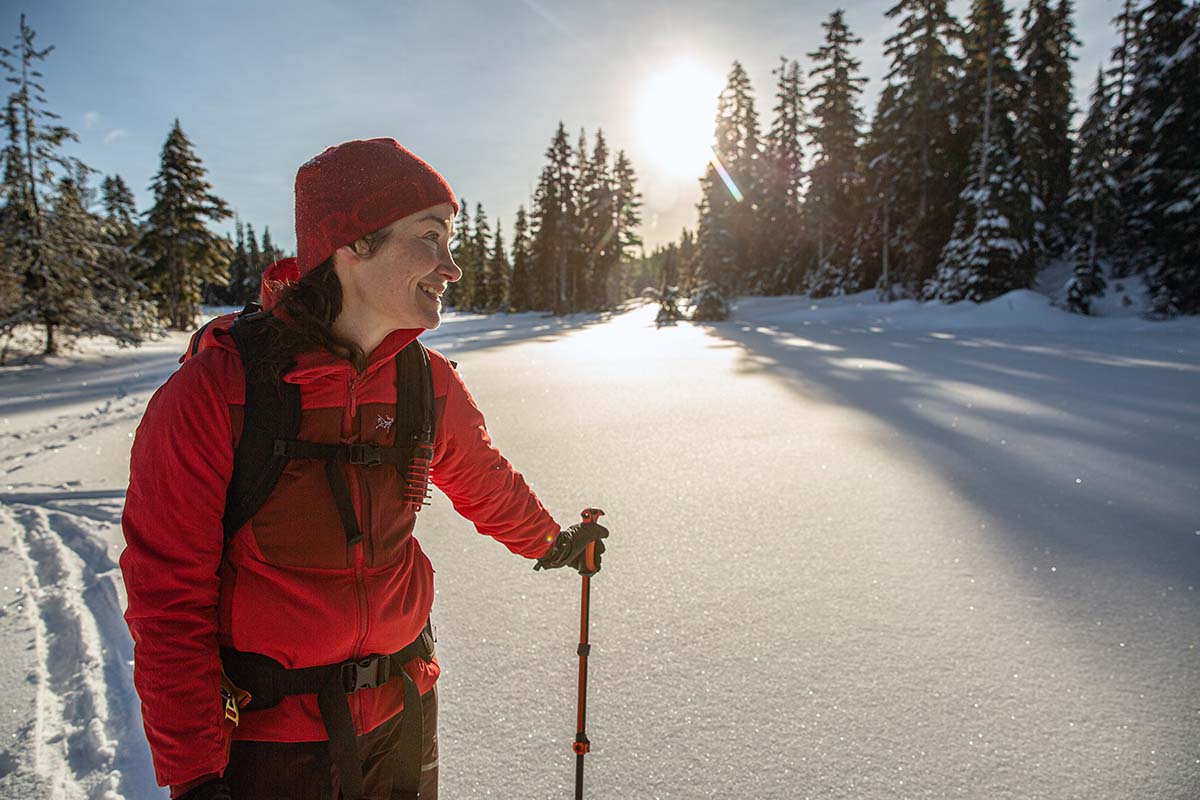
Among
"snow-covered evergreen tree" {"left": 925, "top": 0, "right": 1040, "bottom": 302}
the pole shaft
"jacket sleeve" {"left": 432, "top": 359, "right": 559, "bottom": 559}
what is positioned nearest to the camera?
"jacket sleeve" {"left": 432, "top": 359, "right": 559, "bottom": 559}

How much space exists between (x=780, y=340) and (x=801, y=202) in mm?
24288

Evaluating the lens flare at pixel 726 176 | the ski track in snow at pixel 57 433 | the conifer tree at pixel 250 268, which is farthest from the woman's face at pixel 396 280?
the conifer tree at pixel 250 268

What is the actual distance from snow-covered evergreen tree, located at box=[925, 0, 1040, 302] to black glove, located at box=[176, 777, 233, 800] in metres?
25.2

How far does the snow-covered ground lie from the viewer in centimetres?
208

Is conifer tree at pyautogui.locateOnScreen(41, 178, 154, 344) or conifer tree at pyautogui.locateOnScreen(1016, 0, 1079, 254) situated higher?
conifer tree at pyautogui.locateOnScreen(1016, 0, 1079, 254)

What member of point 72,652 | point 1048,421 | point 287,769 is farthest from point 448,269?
point 1048,421

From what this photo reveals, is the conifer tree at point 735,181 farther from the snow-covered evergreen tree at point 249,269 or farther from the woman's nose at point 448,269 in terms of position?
the snow-covered evergreen tree at point 249,269

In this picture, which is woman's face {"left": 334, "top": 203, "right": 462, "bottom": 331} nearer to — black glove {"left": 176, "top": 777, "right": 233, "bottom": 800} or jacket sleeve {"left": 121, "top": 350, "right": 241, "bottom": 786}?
jacket sleeve {"left": 121, "top": 350, "right": 241, "bottom": 786}

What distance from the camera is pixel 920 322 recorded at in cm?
2039

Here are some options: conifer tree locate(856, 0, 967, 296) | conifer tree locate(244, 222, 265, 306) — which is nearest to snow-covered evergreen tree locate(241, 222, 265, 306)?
conifer tree locate(244, 222, 265, 306)

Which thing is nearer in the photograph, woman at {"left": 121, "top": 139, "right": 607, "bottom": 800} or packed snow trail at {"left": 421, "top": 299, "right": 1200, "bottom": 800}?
woman at {"left": 121, "top": 139, "right": 607, "bottom": 800}

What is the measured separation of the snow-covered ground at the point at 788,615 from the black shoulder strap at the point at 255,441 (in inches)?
53.0

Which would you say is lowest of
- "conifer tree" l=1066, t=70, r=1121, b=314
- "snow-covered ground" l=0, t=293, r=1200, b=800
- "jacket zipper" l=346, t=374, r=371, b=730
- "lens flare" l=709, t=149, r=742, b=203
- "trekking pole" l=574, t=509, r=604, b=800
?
"snow-covered ground" l=0, t=293, r=1200, b=800

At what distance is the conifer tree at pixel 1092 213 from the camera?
19922 millimetres
